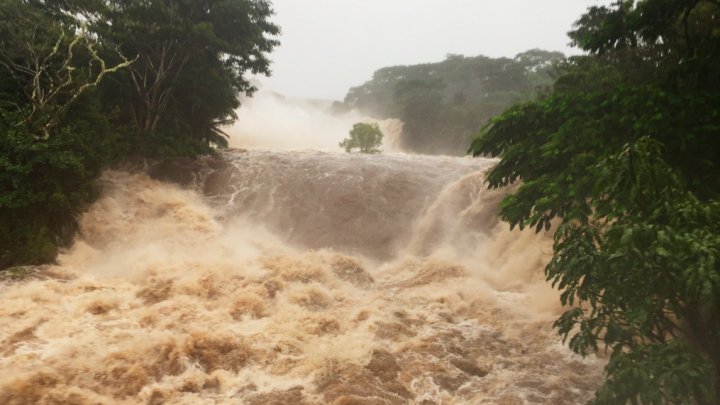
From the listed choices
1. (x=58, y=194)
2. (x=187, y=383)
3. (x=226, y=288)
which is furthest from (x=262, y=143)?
(x=187, y=383)

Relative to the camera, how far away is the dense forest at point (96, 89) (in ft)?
39.0

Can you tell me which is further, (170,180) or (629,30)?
(170,180)

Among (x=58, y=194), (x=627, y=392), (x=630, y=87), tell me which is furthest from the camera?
(x=58, y=194)

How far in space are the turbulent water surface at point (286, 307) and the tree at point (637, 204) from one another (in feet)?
8.53

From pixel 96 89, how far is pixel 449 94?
53434mm

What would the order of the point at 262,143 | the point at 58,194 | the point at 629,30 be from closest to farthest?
the point at 629,30
the point at 58,194
the point at 262,143

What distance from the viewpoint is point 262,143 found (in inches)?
1841

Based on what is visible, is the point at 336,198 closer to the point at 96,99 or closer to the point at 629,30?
the point at 96,99

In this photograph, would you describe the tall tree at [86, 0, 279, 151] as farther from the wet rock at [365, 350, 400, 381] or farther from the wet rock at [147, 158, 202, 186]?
the wet rock at [365, 350, 400, 381]

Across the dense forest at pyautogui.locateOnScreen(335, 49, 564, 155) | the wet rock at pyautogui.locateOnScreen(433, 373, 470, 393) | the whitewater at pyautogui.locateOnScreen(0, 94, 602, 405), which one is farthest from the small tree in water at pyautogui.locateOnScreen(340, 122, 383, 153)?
the wet rock at pyautogui.locateOnScreen(433, 373, 470, 393)

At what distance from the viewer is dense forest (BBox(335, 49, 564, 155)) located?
142ft

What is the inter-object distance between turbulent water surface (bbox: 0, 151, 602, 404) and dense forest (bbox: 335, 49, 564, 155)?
21686 mm

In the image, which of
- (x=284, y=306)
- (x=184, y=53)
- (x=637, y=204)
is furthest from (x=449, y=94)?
(x=637, y=204)

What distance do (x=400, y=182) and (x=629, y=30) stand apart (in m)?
13.0
